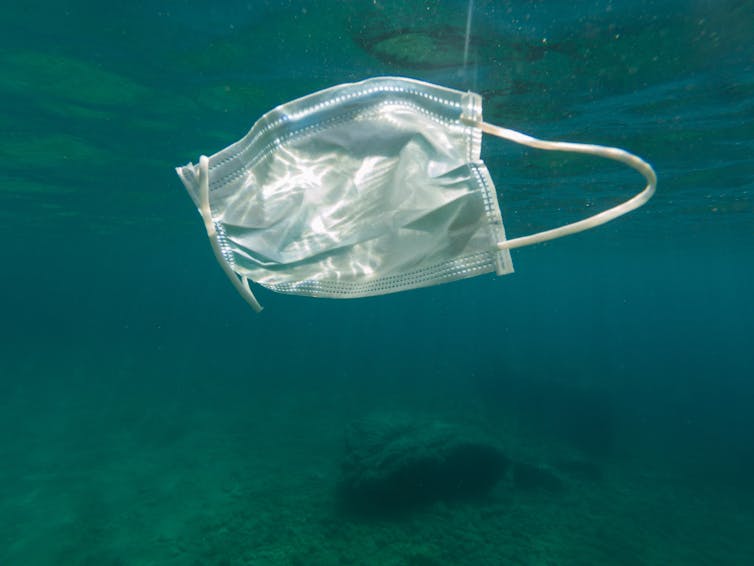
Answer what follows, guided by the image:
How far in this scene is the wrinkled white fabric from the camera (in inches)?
124

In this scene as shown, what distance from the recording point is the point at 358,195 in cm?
352

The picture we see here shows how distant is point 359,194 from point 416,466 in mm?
9784

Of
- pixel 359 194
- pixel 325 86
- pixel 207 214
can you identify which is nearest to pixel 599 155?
pixel 359 194

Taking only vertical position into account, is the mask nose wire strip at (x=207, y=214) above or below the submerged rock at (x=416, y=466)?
above

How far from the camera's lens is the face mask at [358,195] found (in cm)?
316


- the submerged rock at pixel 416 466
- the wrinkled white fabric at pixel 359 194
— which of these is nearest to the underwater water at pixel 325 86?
the submerged rock at pixel 416 466

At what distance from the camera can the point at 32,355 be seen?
3944 centimetres

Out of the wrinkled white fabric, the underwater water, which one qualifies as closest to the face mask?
the wrinkled white fabric

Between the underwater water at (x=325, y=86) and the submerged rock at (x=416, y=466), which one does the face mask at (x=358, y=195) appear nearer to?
the underwater water at (x=325, y=86)

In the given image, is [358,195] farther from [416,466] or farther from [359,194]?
[416,466]

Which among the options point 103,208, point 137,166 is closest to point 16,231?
point 103,208

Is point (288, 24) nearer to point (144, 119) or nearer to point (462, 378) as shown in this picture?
point (144, 119)

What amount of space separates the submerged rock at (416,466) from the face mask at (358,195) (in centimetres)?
896

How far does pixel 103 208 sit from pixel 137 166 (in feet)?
40.8
